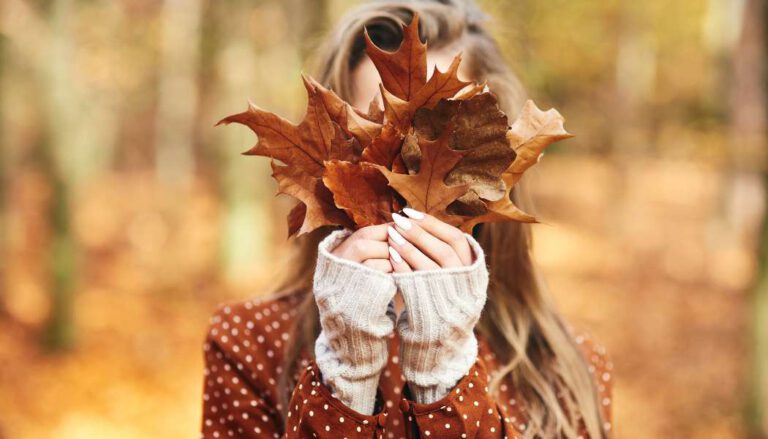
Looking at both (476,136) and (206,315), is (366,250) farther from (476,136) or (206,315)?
(206,315)

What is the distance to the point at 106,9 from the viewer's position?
625 inches

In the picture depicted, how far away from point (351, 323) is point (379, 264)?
0.13 meters

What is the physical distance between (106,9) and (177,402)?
12.0 metres

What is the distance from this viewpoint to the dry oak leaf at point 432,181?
1280 millimetres

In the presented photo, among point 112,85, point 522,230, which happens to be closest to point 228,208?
point 522,230

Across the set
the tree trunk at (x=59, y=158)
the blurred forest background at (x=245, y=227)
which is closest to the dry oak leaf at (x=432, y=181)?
the blurred forest background at (x=245, y=227)

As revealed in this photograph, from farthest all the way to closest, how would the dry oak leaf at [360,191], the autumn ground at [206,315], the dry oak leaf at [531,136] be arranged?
the autumn ground at [206,315] → the dry oak leaf at [531,136] → the dry oak leaf at [360,191]

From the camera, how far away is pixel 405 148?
1314 mm

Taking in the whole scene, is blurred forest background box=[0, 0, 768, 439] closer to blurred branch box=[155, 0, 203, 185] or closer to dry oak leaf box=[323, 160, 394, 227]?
blurred branch box=[155, 0, 203, 185]

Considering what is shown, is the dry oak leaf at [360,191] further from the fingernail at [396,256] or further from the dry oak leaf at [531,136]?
the dry oak leaf at [531,136]

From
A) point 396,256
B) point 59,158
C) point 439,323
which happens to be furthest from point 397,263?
point 59,158

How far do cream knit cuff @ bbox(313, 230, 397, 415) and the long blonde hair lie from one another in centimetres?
→ 44

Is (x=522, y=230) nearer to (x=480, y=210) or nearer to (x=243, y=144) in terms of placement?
(x=480, y=210)

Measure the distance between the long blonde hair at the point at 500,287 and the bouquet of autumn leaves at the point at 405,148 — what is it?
0.50 metres
